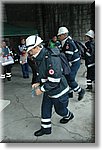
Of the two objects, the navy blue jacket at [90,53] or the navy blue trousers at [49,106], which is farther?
the navy blue jacket at [90,53]

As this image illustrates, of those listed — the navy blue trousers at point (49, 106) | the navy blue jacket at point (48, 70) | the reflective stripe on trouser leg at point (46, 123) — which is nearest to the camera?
the navy blue jacket at point (48, 70)

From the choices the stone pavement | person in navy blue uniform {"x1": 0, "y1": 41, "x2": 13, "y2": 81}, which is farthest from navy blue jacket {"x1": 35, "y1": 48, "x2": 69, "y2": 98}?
person in navy blue uniform {"x1": 0, "y1": 41, "x2": 13, "y2": 81}

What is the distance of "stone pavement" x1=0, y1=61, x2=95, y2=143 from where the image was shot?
92.0 inches

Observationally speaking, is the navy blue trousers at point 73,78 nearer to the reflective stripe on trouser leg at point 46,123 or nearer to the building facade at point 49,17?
the reflective stripe on trouser leg at point 46,123

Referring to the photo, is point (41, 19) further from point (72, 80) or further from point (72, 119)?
point (72, 119)

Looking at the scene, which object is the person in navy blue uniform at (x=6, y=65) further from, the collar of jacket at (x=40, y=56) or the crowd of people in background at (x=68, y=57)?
the collar of jacket at (x=40, y=56)

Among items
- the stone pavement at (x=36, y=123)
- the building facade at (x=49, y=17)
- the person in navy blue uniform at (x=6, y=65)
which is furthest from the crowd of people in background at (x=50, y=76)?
the building facade at (x=49, y=17)

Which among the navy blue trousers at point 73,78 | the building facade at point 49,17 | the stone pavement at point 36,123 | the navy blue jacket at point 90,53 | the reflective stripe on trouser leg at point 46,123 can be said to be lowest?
the stone pavement at point 36,123

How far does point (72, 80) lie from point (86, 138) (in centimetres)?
106

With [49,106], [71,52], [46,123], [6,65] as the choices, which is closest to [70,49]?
[71,52]

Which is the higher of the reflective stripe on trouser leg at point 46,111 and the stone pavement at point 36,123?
the reflective stripe on trouser leg at point 46,111

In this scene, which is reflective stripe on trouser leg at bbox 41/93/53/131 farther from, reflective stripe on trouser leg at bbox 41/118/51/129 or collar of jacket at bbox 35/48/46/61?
collar of jacket at bbox 35/48/46/61

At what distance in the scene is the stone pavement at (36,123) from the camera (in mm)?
2336

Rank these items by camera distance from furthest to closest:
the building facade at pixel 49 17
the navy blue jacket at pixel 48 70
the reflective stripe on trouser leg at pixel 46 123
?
the building facade at pixel 49 17 → the reflective stripe on trouser leg at pixel 46 123 → the navy blue jacket at pixel 48 70
